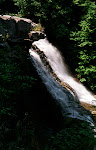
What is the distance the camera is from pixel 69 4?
1091cm

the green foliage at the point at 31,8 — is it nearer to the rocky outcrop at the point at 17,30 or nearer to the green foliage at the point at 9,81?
the rocky outcrop at the point at 17,30

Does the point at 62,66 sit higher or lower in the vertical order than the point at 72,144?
higher

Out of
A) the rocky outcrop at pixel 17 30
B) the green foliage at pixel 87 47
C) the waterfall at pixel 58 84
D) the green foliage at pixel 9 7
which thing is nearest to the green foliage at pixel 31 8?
the rocky outcrop at pixel 17 30

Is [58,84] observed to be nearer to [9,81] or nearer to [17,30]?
[9,81]

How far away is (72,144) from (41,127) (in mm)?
2504

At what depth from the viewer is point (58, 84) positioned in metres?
7.13

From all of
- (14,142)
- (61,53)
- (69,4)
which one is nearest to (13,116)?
(14,142)

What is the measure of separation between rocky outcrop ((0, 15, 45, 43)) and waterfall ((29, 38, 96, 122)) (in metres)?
0.53

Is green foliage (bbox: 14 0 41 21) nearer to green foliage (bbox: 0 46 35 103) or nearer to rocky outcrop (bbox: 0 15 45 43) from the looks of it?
rocky outcrop (bbox: 0 15 45 43)

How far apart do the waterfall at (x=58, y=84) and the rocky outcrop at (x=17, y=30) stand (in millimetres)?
531

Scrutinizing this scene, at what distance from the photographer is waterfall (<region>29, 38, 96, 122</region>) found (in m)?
5.37

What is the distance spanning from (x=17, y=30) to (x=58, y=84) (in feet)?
14.4

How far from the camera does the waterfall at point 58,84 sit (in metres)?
5.37

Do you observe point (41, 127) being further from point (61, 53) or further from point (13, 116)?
point (61, 53)
